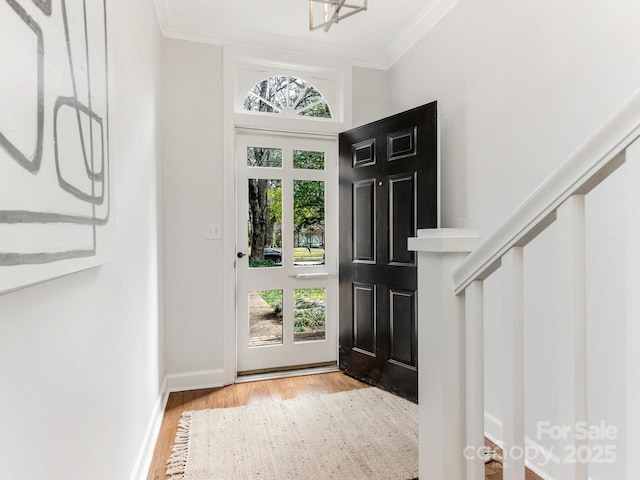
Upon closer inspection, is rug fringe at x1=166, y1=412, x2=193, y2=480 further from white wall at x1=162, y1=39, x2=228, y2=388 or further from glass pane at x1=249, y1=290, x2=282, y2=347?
glass pane at x1=249, y1=290, x2=282, y2=347

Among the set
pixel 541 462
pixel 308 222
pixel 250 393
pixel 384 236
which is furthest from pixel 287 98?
pixel 541 462

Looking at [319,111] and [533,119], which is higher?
[319,111]

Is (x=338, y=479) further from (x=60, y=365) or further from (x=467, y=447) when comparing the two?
(x=60, y=365)

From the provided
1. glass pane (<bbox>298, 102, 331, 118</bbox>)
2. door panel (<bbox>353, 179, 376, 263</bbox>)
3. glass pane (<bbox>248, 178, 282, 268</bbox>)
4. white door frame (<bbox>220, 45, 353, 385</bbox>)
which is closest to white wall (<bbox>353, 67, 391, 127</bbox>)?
white door frame (<bbox>220, 45, 353, 385</bbox>)

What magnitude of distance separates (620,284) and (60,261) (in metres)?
1.78

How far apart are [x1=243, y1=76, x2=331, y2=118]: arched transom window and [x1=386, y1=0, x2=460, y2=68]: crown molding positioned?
702 millimetres

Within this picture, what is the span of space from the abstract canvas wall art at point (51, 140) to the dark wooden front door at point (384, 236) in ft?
6.18

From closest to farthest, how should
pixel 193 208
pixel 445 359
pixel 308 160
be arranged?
1. pixel 445 359
2. pixel 193 208
3. pixel 308 160

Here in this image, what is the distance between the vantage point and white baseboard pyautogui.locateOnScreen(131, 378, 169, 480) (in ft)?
5.16

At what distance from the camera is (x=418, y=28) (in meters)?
2.68

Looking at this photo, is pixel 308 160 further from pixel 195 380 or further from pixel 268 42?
pixel 195 380

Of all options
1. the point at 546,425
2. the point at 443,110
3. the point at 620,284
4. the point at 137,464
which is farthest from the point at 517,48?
the point at 137,464

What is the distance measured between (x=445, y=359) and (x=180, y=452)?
1.59 metres

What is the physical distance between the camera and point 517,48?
1.87 metres
